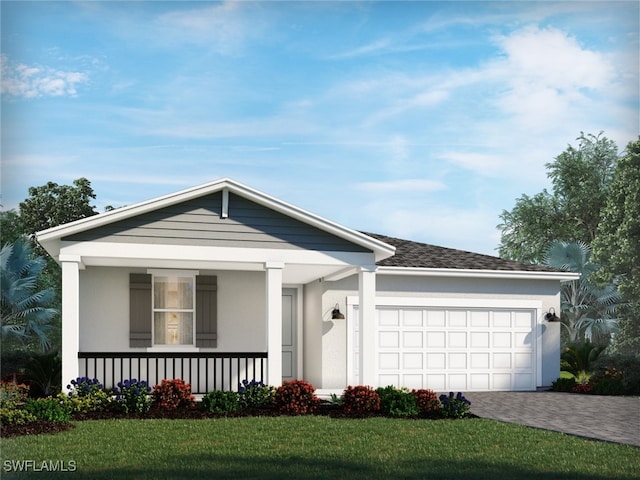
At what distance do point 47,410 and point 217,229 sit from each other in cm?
420

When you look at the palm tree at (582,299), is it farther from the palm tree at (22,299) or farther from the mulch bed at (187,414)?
the mulch bed at (187,414)

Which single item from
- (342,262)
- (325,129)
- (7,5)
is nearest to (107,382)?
(342,262)


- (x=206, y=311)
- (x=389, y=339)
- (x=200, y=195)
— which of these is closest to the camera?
(x=200, y=195)

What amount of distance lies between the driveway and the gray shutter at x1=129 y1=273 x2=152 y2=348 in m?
6.52

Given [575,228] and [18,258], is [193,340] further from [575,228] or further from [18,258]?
[575,228]

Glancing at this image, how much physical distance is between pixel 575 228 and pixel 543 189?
8.63ft

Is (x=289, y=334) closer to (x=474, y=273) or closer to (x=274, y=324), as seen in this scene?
(x=274, y=324)

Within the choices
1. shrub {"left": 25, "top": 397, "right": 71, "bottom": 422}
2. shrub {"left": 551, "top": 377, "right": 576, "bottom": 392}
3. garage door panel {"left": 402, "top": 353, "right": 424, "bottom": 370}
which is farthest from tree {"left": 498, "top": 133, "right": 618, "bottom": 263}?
shrub {"left": 25, "top": 397, "right": 71, "bottom": 422}

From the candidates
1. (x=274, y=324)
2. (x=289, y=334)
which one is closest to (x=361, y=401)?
(x=274, y=324)

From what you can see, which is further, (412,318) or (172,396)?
(412,318)

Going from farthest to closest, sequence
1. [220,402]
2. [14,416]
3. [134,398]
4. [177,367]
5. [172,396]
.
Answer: [177,367]
[172,396]
[220,402]
[134,398]
[14,416]

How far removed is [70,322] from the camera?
539 inches

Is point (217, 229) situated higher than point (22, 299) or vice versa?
point (217, 229)

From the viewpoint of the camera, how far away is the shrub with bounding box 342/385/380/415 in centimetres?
1353
